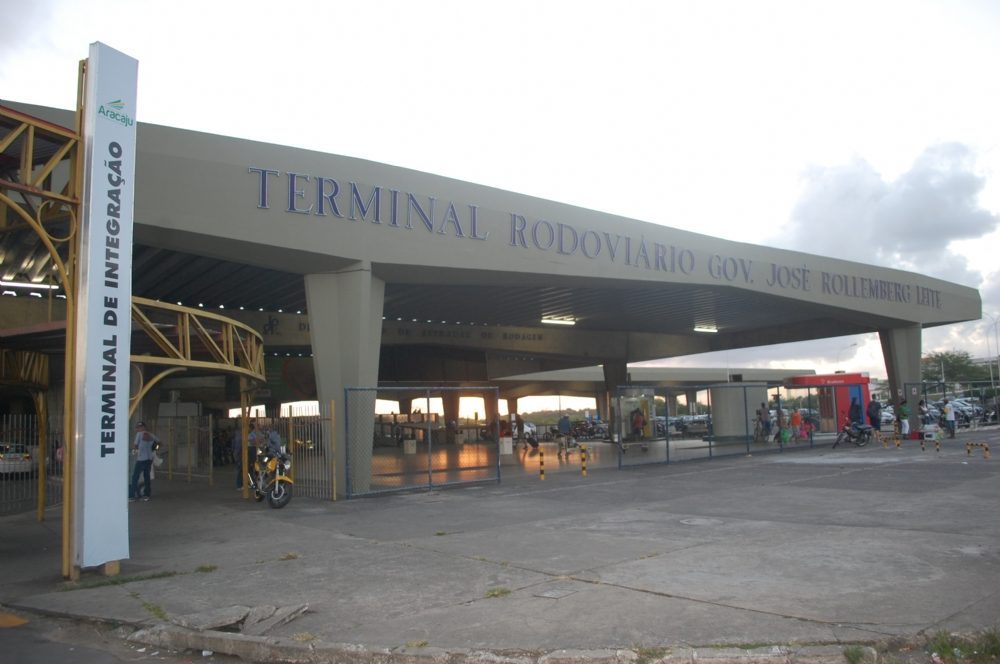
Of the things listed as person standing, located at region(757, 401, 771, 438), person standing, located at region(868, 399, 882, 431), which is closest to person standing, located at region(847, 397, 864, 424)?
person standing, located at region(868, 399, 882, 431)

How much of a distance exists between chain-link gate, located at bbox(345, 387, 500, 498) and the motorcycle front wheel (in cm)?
160

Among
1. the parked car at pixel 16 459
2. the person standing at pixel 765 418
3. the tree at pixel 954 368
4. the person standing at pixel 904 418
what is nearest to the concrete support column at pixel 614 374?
the person standing at pixel 765 418

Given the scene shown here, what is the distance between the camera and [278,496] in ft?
50.9

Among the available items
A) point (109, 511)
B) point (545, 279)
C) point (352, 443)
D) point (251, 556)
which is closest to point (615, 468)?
point (545, 279)

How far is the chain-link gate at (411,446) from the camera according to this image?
17141 millimetres

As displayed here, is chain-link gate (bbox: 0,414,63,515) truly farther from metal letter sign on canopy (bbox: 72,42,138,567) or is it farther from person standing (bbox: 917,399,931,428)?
person standing (bbox: 917,399,931,428)

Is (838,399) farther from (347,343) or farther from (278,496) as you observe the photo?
(278,496)

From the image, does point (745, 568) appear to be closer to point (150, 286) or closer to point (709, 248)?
point (709, 248)

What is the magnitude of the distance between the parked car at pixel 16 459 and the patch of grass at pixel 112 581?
7.40m

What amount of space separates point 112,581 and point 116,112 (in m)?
5.78

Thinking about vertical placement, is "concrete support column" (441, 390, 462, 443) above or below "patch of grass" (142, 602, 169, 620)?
above

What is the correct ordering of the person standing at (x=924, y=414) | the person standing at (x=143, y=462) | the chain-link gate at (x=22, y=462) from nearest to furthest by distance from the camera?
the chain-link gate at (x=22, y=462) → the person standing at (x=143, y=462) → the person standing at (x=924, y=414)

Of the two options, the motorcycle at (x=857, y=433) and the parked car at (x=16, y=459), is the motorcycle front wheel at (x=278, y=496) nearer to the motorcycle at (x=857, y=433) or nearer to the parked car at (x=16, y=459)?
the parked car at (x=16, y=459)

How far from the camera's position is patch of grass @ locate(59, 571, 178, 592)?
29.0 feet
